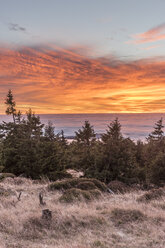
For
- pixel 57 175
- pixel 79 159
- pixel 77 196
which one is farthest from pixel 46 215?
pixel 57 175

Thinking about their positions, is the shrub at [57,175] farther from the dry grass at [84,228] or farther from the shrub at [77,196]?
the dry grass at [84,228]

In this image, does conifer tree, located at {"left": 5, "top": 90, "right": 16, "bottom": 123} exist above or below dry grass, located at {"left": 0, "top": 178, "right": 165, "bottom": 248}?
above

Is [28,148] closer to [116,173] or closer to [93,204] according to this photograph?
[116,173]

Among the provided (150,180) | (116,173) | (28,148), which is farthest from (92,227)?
(28,148)

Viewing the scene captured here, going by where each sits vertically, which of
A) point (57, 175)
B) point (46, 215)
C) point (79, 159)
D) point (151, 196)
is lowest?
point (57, 175)

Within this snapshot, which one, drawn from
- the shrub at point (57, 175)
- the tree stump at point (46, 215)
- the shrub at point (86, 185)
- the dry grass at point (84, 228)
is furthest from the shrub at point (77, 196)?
the shrub at point (57, 175)

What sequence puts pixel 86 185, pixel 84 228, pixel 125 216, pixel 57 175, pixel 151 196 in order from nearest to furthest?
pixel 84 228 < pixel 125 216 < pixel 151 196 < pixel 86 185 < pixel 57 175

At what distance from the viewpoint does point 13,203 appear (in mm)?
9539

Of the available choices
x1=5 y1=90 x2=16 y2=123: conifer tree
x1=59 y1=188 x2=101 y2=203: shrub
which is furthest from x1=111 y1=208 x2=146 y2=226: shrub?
x1=5 y1=90 x2=16 y2=123: conifer tree

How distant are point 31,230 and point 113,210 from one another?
329 cm

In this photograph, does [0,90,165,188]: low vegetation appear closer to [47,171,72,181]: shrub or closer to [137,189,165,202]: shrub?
[47,171,72,181]: shrub

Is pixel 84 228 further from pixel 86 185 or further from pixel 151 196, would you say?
pixel 86 185

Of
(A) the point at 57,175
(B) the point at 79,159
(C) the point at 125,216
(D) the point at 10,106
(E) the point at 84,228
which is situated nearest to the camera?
(E) the point at 84,228

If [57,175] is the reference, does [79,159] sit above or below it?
above
